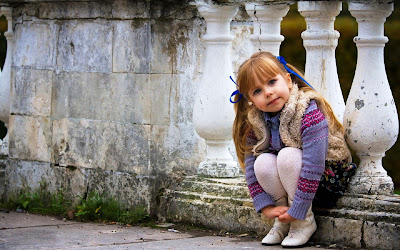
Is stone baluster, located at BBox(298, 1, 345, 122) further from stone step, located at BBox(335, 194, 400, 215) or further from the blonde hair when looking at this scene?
stone step, located at BBox(335, 194, 400, 215)

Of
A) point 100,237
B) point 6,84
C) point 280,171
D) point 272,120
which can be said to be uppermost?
point 6,84

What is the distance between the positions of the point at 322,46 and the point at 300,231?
2.94 feet

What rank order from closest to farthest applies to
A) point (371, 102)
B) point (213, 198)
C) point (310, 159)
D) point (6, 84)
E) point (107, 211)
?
point (310, 159)
point (371, 102)
point (213, 198)
point (107, 211)
point (6, 84)

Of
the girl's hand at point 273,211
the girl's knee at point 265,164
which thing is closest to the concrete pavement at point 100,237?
the girl's hand at point 273,211

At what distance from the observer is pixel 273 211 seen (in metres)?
4.26

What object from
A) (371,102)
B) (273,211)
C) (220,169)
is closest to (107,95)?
(220,169)

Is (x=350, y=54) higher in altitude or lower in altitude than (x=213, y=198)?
higher

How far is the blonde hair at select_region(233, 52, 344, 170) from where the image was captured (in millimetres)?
4234

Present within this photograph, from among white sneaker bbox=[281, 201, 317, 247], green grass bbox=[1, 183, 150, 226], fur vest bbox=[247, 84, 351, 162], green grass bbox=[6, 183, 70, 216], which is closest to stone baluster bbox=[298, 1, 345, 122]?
fur vest bbox=[247, 84, 351, 162]

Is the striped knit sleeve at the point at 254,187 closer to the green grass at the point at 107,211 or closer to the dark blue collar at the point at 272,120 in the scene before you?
the dark blue collar at the point at 272,120

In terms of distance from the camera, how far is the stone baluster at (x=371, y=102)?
421 cm

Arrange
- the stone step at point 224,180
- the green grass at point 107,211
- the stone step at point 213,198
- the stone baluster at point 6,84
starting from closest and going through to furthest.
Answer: the stone step at point 213,198, the stone step at point 224,180, the green grass at point 107,211, the stone baluster at point 6,84

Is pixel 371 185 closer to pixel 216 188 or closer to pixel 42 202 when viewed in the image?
pixel 216 188

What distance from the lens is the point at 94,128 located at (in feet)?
17.5
